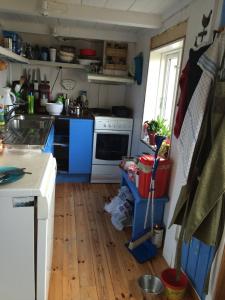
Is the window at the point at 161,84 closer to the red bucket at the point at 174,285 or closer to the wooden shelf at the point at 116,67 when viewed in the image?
the wooden shelf at the point at 116,67

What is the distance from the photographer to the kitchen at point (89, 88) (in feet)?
6.09

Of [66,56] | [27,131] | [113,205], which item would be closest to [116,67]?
[66,56]

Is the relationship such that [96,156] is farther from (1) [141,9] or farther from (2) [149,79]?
(1) [141,9]

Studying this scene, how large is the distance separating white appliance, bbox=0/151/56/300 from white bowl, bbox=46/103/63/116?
2.08m

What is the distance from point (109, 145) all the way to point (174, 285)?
208 cm

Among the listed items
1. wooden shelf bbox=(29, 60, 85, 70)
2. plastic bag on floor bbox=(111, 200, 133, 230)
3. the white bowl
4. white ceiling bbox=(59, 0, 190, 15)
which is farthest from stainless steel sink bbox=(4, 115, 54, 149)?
white ceiling bbox=(59, 0, 190, 15)

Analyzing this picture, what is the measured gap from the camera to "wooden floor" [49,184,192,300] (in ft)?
5.86

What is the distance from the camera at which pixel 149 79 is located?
2979 millimetres

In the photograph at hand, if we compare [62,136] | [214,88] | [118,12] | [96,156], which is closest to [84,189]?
[96,156]

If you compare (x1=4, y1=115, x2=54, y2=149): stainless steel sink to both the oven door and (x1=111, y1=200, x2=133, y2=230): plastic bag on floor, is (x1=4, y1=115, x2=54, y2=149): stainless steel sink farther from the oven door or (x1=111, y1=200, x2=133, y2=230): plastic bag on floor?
(x1=111, y1=200, x2=133, y2=230): plastic bag on floor

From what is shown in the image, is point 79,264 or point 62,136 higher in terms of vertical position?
point 62,136

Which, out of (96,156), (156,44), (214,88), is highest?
(156,44)

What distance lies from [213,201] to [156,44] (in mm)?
1976

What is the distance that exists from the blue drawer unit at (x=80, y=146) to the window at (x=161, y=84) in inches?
31.3
